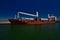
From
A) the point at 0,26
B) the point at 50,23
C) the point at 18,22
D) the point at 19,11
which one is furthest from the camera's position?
the point at 50,23

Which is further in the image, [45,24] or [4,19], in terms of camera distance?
[45,24]

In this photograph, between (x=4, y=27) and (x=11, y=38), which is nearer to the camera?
(x=11, y=38)

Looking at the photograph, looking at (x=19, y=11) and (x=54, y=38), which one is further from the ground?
(x=19, y=11)

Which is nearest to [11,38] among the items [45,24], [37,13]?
[37,13]

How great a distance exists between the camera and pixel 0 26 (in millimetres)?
6809

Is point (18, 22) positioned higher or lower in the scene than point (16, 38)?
higher

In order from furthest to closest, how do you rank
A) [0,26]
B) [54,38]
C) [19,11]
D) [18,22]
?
[18,22] < [0,26] < [19,11] < [54,38]

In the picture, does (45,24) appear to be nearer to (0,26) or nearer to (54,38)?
(0,26)

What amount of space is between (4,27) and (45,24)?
1.99m

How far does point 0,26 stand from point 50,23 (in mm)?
2601

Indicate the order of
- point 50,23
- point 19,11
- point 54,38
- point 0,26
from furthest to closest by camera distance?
point 50,23 < point 0,26 < point 19,11 < point 54,38

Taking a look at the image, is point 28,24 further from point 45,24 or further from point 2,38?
point 2,38

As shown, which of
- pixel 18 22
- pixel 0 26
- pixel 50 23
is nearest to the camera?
pixel 0 26

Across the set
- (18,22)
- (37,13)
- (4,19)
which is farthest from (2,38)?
(18,22)
